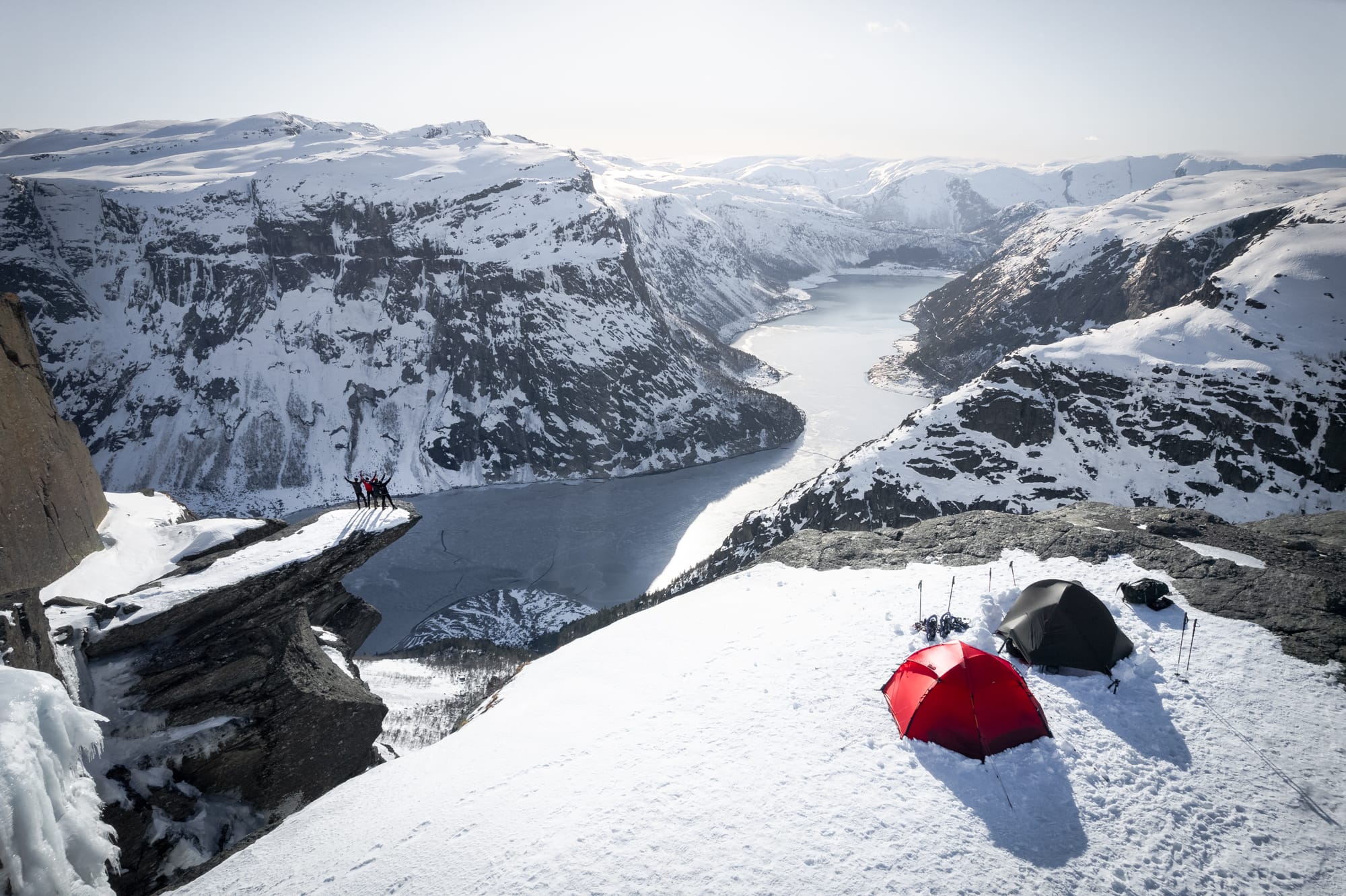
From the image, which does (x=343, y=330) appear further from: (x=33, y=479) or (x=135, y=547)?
(x=33, y=479)

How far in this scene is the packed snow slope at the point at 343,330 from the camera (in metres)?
122

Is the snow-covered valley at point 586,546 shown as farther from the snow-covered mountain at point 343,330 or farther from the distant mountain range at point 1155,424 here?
the snow-covered mountain at point 343,330

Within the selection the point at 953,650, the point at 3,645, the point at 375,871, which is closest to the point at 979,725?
the point at 953,650

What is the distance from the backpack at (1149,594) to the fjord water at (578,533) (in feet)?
226

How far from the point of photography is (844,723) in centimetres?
1556

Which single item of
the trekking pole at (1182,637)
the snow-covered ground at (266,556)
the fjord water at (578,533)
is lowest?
the fjord water at (578,533)

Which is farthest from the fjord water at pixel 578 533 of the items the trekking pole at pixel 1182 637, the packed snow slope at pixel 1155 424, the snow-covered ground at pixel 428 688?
the trekking pole at pixel 1182 637

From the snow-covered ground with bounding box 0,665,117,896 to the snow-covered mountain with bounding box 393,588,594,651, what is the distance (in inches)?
2619

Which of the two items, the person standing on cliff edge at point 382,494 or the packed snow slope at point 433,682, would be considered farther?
the packed snow slope at point 433,682

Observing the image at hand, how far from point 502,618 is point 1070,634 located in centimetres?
7473

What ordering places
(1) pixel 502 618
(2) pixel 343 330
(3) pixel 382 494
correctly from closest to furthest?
(3) pixel 382 494 < (1) pixel 502 618 < (2) pixel 343 330

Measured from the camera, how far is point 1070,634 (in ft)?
55.4

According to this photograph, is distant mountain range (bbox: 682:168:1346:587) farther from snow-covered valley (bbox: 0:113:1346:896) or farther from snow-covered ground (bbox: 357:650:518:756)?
snow-covered ground (bbox: 357:650:518:756)

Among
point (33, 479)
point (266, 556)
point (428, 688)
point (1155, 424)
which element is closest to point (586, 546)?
point (428, 688)
